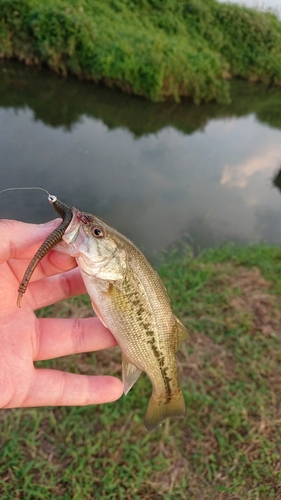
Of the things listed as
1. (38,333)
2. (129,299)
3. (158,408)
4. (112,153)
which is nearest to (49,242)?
(129,299)

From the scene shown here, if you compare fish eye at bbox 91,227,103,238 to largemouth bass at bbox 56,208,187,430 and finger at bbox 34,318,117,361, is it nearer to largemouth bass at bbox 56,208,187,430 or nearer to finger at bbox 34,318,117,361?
largemouth bass at bbox 56,208,187,430

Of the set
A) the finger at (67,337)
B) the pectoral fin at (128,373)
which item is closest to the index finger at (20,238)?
the finger at (67,337)

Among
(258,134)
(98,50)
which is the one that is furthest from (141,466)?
(258,134)

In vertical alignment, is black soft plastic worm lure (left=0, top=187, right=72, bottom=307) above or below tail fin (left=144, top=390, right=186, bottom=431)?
above

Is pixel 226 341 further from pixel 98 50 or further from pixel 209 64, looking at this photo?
pixel 209 64

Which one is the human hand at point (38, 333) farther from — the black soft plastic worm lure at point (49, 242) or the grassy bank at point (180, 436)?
the grassy bank at point (180, 436)

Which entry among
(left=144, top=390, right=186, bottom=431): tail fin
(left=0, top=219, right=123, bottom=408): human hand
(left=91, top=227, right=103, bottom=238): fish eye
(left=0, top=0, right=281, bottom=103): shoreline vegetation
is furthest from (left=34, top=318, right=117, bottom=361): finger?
(left=0, top=0, right=281, bottom=103): shoreline vegetation

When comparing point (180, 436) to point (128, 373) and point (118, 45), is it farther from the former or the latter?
point (118, 45)
